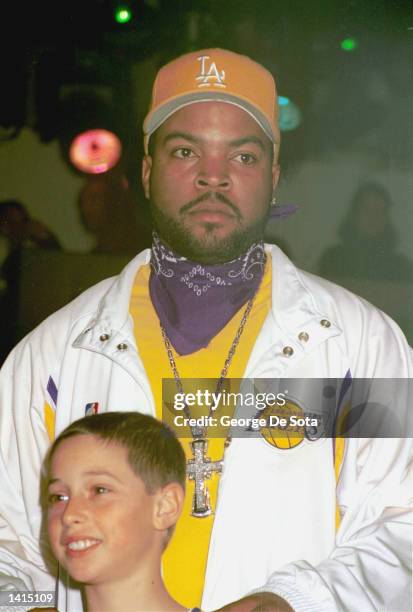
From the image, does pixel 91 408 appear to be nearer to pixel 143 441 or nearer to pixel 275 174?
pixel 143 441

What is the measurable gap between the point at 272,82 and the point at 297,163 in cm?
16

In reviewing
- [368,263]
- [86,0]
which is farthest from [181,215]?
[86,0]

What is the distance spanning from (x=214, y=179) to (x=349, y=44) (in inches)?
16.6

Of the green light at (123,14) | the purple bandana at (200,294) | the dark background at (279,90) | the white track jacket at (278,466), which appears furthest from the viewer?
the green light at (123,14)

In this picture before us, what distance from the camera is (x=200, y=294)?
1539mm

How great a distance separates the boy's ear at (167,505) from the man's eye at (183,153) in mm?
578

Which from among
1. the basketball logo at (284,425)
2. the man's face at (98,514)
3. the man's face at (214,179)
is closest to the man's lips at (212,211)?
the man's face at (214,179)

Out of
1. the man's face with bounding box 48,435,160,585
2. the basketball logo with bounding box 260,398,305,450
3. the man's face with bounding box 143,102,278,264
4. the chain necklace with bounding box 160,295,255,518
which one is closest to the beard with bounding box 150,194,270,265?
the man's face with bounding box 143,102,278,264

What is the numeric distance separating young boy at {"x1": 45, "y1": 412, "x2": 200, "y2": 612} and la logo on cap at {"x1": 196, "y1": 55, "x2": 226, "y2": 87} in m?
0.62

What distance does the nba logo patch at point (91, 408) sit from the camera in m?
1.48

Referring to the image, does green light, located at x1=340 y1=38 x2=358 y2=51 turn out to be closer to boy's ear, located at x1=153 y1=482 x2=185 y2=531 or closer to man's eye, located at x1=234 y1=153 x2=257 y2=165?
man's eye, located at x1=234 y1=153 x2=257 y2=165

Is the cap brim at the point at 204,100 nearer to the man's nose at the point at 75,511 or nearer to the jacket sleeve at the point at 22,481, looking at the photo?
the jacket sleeve at the point at 22,481

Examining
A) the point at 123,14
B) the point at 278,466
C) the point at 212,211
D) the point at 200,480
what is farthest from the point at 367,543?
the point at 123,14

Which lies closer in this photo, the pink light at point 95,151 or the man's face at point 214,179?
the man's face at point 214,179
